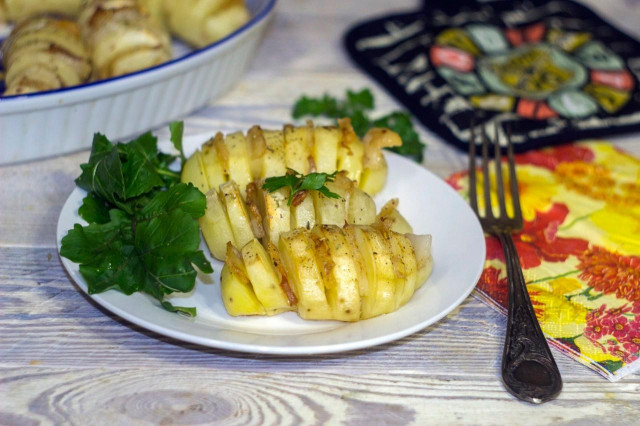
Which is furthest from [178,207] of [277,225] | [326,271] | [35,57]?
[35,57]

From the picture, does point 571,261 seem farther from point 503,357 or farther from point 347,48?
point 347,48

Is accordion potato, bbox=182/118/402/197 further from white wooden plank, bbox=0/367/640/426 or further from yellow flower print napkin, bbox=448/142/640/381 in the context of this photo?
white wooden plank, bbox=0/367/640/426

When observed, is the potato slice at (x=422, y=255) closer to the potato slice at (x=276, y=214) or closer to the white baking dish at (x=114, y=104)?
the potato slice at (x=276, y=214)

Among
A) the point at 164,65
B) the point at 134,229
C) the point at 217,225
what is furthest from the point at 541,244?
the point at 164,65

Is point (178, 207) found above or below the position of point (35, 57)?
below

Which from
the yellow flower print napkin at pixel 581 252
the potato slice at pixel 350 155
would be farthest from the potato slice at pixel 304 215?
the yellow flower print napkin at pixel 581 252

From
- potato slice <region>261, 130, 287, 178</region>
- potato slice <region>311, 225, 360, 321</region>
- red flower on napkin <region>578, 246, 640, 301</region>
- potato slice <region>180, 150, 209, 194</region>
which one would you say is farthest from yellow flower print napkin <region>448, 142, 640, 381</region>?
potato slice <region>180, 150, 209, 194</region>
